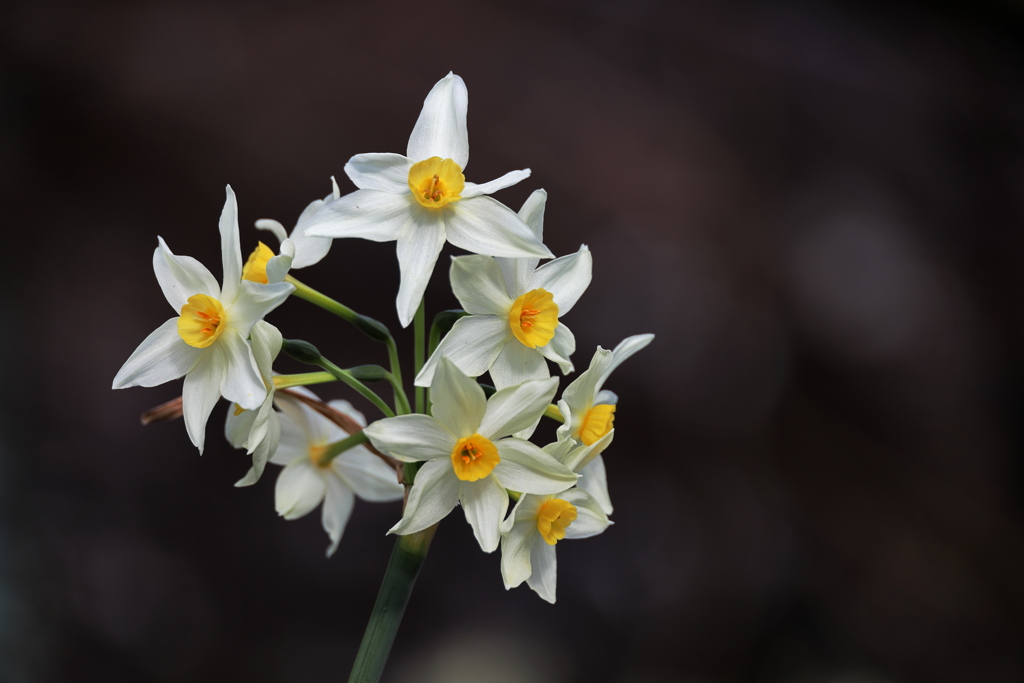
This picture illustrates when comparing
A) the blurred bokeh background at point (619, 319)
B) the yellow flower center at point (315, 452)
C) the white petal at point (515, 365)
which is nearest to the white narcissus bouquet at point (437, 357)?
the white petal at point (515, 365)

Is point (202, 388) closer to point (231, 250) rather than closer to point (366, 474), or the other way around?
point (231, 250)

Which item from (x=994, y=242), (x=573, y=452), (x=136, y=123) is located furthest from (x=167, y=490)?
(x=994, y=242)

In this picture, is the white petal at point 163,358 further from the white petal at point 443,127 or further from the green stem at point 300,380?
the white petal at point 443,127

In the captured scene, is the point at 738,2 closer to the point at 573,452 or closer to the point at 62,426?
the point at 573,452

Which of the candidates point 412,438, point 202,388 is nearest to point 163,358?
point 202,388

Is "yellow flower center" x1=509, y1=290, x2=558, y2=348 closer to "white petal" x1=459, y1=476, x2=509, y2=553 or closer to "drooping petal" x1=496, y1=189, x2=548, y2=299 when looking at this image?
"drooping petal" x1=496, y1=189, x2=548, y2=299

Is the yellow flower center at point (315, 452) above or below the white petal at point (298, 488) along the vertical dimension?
above
